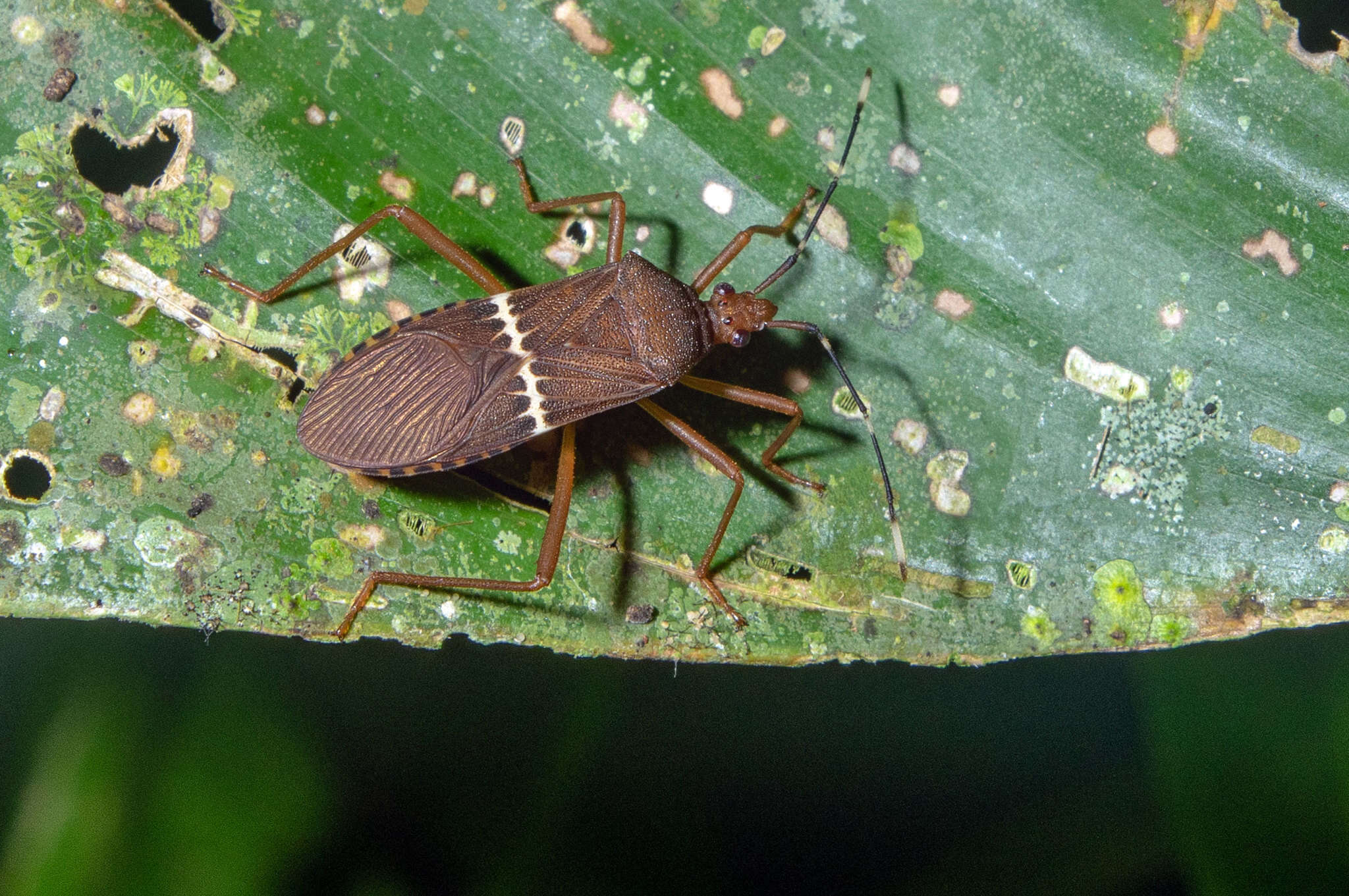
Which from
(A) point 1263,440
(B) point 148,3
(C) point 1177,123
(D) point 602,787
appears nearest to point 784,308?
(C) point 1177,123

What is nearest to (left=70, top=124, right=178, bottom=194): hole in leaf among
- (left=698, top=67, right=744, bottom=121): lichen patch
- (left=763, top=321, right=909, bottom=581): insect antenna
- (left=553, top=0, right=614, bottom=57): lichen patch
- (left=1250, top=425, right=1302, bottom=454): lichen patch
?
(left=553, top=0, right=614, bottom=57): lichen patch

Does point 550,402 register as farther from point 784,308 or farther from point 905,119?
point 905,119

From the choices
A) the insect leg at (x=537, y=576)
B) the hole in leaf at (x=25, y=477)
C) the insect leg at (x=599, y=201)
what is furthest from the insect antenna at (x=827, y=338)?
the hole in leaf at (x=25, y=477)

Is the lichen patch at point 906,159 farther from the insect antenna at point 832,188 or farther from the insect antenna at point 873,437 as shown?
the insect antenna at point 873,437

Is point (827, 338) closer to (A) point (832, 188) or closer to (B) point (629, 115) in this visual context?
(A) point (832, 188)

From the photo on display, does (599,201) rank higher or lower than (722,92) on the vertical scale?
lower

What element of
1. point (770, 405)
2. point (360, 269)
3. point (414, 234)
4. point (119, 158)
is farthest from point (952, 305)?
point (119, 158)
